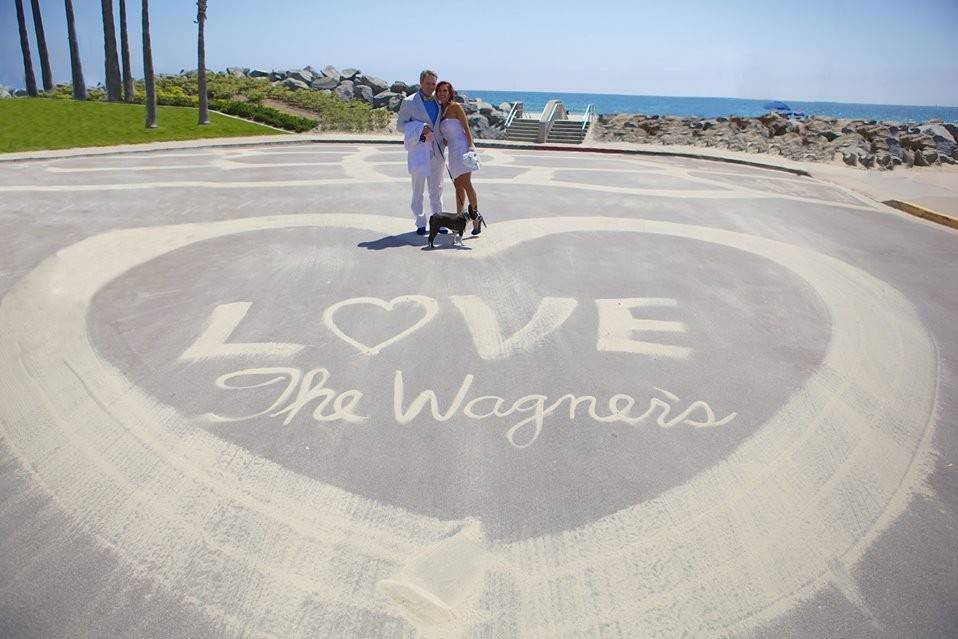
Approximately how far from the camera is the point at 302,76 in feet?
131

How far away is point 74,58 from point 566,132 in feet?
84.9

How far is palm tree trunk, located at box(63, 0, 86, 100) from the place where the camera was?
3281 centimetres

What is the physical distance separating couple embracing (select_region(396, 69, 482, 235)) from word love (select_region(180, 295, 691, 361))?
264 centimetres

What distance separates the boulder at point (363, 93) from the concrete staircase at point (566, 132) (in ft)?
41.0

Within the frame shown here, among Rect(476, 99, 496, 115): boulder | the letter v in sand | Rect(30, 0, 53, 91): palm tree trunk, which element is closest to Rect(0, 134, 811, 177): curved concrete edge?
the letter v in sand

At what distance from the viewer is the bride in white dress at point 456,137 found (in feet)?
26.0

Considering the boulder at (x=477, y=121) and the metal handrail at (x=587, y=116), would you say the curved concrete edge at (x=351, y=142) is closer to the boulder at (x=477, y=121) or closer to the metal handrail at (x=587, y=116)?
the metal handrail at (x=587, y=116)

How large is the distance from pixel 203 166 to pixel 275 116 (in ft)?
37.2

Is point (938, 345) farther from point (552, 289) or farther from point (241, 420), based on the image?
point (241, 420)

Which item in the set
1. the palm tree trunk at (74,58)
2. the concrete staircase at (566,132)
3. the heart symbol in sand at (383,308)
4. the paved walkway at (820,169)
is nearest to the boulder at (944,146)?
the paved walkway at (820,169)

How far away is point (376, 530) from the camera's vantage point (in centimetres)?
316

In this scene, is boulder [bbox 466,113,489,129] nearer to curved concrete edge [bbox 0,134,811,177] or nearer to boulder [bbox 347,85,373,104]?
boulder [bbox 347,85,373,104]

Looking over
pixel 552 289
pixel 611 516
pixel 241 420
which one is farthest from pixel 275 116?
pixel 611 516

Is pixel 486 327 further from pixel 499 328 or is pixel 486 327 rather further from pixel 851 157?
pixel 851 157
